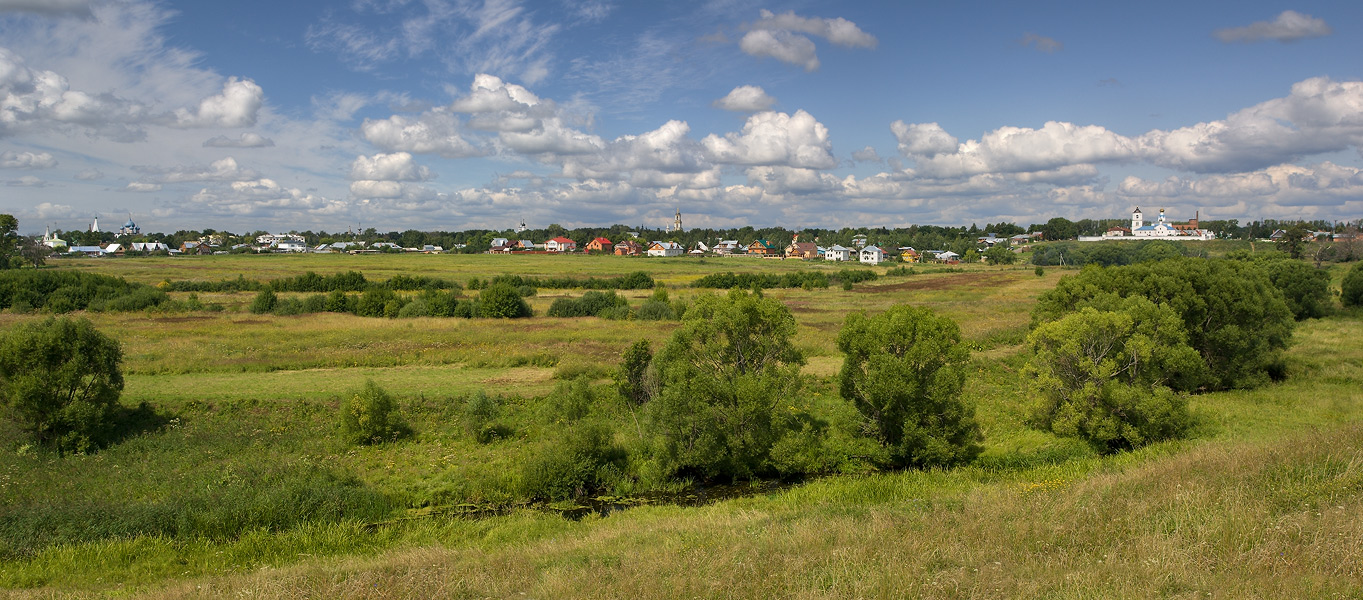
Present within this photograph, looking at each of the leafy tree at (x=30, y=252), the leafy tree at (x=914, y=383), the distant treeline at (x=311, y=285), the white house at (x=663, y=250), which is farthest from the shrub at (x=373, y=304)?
the white house at (x=663, y=250)

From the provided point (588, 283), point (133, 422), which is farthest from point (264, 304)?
point (133, 422)

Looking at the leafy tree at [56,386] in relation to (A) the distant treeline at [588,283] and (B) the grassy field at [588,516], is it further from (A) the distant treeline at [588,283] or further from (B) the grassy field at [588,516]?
(A) the distant treeline at [588,283]

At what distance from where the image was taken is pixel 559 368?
29.2 m

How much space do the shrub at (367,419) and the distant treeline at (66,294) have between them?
3967 cm

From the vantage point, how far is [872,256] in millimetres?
120812

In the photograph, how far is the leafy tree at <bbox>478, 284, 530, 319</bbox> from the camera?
153 ft

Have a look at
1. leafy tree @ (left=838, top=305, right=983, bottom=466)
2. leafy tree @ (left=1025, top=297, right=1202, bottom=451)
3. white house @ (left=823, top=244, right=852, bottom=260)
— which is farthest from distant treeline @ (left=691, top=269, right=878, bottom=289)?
leafy tree @ (left=838, top=305, right=983, bottom=466)

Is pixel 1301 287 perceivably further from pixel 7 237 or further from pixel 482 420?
pixel 7 237

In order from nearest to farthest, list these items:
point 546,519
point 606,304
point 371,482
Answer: point 546,519, point 371,482, point 606,304

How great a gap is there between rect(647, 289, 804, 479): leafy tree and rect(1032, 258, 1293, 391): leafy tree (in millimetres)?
15022

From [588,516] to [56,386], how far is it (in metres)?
16.2

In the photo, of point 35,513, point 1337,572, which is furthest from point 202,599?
point 1337,572

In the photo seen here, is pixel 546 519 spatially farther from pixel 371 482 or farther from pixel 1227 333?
pixel 1227 333

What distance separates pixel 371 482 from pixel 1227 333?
3244 cm
